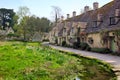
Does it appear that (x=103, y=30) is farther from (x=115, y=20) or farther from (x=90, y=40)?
(x=90, y=40)

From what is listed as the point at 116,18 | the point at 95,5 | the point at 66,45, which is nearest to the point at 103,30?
the point at 116,18

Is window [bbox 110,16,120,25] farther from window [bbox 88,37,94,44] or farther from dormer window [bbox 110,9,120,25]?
window [bbox 88,37,94,44]

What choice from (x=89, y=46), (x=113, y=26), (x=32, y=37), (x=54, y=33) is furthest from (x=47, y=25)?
(x=113, y=26)

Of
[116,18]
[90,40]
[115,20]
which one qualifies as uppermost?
[116,18]

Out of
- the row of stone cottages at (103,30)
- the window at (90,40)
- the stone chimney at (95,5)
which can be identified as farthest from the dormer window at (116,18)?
the stone chimney at (95,5)

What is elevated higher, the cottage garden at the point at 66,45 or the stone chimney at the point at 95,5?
the stone chimney at the point at 95,5

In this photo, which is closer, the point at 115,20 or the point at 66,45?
the point at 115,20

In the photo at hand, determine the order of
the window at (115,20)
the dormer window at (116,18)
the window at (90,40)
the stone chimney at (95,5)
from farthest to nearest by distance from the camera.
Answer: the stone chimney at (95,5) → the window at (90,40) → the dormer window at (116,18) → the window at (115,20)

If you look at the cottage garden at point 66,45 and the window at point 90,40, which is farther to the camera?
the window at point 90,40

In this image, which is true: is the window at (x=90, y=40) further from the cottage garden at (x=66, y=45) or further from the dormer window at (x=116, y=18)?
the dormer window at (x=116, y=18)

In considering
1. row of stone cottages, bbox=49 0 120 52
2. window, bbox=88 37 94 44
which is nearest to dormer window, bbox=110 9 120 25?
row of stone cottages, bbox=49 0 120 52

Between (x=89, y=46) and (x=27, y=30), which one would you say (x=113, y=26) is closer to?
(x=89, y=46)

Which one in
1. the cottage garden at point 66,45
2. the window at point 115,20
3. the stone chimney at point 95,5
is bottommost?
the cottage garden at point 66,45

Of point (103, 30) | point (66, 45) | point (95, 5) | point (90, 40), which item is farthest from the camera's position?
point (66, 45)
